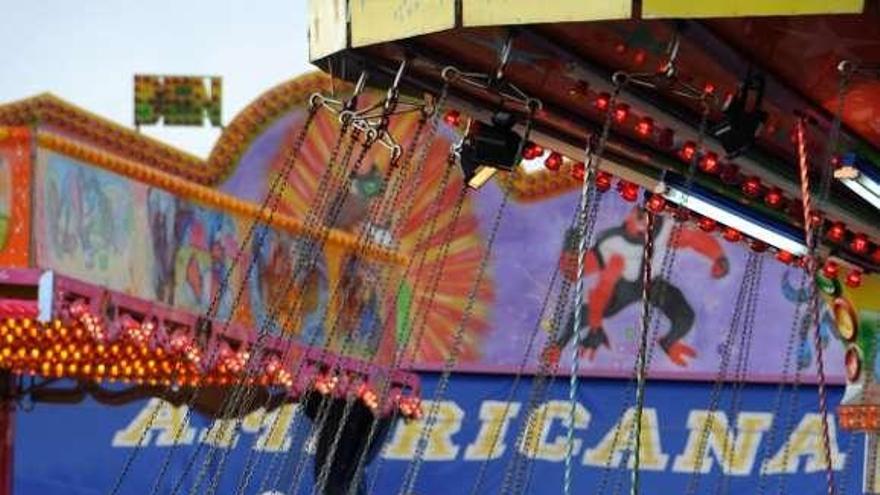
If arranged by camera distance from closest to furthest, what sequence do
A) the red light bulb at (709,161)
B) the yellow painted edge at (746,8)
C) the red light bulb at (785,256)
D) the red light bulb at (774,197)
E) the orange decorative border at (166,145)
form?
the yellow painted edge at (746,8) < the red light bulb at (709,161) < the red light bulb at (774,197) < the red light bulb at (785,256) < the orange decorative border at (166,145)

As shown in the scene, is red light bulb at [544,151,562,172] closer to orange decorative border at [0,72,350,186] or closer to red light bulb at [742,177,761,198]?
red light bulb at [742,177,761,198]

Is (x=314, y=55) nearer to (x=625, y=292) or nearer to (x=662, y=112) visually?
(x=662, y=112)

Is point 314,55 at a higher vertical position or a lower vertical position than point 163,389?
higher

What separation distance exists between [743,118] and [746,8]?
56.0 inches

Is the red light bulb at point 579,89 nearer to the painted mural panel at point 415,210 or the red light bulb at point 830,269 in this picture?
the red light bulb at point 830,269

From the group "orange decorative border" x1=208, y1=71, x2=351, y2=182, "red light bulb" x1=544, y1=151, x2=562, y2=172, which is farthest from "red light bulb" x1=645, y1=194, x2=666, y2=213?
"orange decorative border" x1=208, y1=71, x2=351, y2=182

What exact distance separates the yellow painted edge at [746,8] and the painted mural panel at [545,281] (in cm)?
1434

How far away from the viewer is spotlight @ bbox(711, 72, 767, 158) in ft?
25.5

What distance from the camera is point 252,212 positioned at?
16828 mm

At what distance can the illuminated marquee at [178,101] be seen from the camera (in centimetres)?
2583

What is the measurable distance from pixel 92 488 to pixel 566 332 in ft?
19.9

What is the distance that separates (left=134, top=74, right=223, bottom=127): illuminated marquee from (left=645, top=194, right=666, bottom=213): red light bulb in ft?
53.6

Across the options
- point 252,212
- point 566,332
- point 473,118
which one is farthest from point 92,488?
point 473,118

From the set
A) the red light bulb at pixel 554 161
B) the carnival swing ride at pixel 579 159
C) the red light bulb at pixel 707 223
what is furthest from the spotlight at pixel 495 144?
the red light bulb at pixel 707 223
